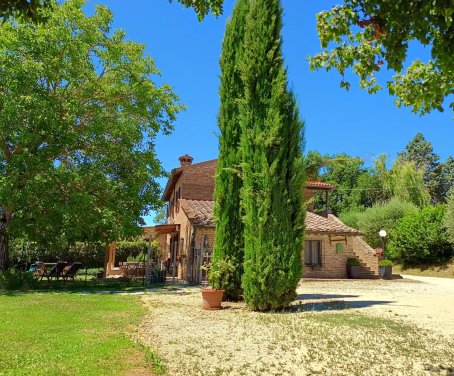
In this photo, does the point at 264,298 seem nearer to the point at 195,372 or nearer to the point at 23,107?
the point at 195,372

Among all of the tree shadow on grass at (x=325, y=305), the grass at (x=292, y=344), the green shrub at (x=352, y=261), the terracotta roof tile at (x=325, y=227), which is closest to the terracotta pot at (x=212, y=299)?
the grass at (x=292, y=344)

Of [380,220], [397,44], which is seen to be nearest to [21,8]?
[397,44]

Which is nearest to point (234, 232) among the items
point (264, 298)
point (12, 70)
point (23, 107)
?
point (264, 298)

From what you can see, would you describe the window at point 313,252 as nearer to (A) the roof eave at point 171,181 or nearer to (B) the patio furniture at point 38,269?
(A) the roof eave at point 171,181

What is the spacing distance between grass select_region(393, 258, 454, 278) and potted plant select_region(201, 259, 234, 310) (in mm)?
22690

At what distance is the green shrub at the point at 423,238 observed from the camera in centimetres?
2922

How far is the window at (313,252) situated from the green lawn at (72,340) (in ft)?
45.8

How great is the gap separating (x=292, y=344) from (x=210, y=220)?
540 inches

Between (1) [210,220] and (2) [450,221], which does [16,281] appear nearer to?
(1) [210,220]

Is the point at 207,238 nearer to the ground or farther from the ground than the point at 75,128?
nearer to the ground

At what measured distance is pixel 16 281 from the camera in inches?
580

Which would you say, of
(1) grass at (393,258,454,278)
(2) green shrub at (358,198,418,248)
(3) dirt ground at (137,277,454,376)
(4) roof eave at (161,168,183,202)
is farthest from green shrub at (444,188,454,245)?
(3) dirt ground at (137,277,454,376)

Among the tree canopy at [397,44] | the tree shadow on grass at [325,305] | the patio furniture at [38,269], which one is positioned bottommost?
the tree shadow on grass at [325,305]

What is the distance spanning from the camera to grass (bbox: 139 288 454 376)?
503 centimetres
